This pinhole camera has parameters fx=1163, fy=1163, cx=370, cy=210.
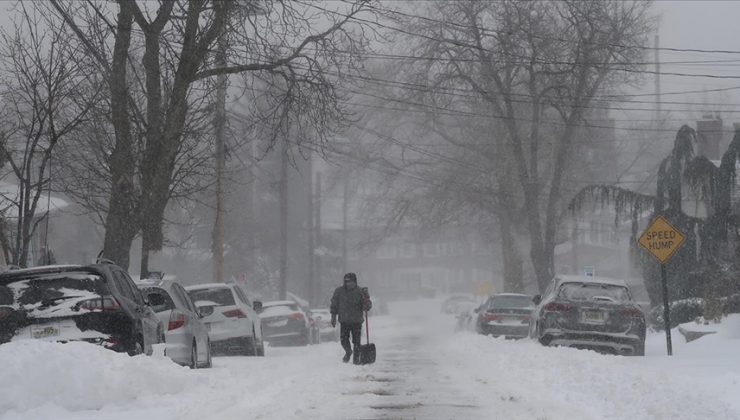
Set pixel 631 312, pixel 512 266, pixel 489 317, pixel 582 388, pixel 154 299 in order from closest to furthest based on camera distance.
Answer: pixel 582 388, pixel 154 299, pixel 631 312, pixel 489 317, pixel 512 266

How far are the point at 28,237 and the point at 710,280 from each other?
17.3 m

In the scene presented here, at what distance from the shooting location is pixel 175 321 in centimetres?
1698

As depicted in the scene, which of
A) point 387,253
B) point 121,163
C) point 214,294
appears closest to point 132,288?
point 121,163

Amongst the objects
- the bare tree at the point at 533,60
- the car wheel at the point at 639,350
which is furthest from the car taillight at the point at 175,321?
the bare tree at the point at 533,60

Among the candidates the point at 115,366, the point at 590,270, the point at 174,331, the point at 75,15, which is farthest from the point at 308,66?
the point at 590,270

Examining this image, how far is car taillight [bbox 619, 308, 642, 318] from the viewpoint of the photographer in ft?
69.6

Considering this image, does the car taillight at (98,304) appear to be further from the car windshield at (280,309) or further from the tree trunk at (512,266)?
the tree trunk at (512,266)

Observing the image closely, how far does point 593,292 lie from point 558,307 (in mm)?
728

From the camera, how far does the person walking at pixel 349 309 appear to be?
2028 centimetres

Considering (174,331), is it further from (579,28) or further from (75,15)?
(579,28)

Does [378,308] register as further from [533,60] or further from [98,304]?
[98,304]

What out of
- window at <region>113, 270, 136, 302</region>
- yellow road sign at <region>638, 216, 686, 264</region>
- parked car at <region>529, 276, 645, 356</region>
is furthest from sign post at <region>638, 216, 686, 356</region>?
window at <region>113, 270, 136, 302</region>

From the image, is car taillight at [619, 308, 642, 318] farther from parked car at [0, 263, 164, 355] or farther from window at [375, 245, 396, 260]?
window at [375, 245, 396, 260]

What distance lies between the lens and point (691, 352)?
22156 millimetres
